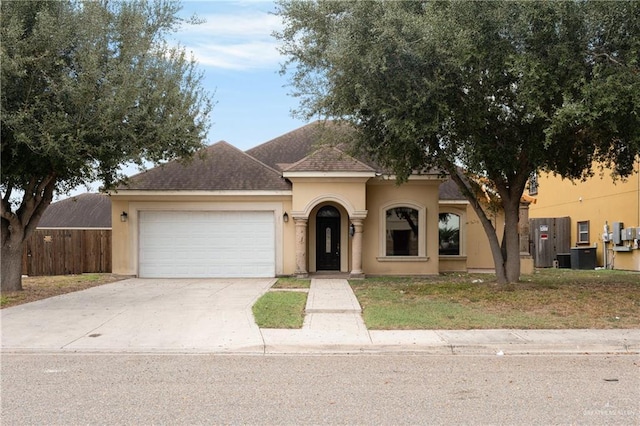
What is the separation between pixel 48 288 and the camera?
52.8 ft

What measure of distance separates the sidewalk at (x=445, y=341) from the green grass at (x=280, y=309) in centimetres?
40

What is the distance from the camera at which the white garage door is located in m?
19.9

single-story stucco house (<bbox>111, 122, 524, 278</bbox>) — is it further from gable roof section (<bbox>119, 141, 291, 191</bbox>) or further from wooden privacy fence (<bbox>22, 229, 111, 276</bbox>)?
wooden privacy fence (<bbox>22, 229, 111, 276</bbox>)

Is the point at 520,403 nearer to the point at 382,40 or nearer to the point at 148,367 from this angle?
the point at 148,367

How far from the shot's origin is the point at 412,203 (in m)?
20.2

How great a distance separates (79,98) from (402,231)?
12133 mm

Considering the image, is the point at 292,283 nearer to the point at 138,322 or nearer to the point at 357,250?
the point at 357,250

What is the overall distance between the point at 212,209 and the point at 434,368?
13.8m

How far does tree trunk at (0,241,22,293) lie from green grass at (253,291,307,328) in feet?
21.6

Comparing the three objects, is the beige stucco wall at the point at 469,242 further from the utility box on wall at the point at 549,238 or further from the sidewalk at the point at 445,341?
the sidewalk at the point at 445,341

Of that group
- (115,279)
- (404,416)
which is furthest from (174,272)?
(404,416)

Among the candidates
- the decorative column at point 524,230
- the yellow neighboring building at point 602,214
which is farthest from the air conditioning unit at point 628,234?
the decorative column at point 524,230

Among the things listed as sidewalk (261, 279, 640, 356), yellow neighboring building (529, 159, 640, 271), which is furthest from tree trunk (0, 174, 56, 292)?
yellow neighboring building (529, 159, 640, 271)

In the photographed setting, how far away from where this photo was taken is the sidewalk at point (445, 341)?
8.45 m
